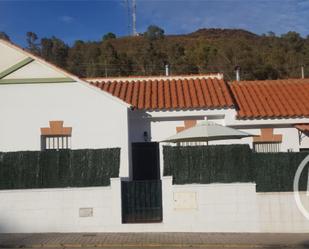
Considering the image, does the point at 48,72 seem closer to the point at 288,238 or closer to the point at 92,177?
the point at 92,177

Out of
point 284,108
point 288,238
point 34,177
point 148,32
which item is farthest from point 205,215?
point 148,32

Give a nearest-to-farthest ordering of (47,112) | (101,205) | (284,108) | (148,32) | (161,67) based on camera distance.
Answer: (101,205) → (47,112) → (284,108) → (161,67) → (148,32)

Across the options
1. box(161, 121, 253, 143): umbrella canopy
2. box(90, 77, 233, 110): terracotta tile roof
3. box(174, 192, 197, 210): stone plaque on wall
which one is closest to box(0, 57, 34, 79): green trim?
box(90, 77, 233, 110): terracotta tile roof

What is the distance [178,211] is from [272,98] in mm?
7395

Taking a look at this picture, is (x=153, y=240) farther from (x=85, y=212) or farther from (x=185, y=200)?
(x=85, y=212)

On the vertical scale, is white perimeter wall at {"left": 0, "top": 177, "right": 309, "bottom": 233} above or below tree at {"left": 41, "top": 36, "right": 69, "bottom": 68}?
below

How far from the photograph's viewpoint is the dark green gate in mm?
13836

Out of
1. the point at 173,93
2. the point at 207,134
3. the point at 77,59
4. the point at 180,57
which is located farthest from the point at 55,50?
the point at 207,134

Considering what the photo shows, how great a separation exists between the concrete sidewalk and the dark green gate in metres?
0.56

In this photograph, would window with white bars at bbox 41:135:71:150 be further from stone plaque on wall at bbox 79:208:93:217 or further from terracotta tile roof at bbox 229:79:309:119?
terracotta tile roof at bbox 229:79:309:119

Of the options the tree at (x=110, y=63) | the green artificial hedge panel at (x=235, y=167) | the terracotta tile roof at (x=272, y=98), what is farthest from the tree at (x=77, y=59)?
the green artificial hedge panel at (x=235, y=167)

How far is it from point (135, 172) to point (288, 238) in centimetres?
612

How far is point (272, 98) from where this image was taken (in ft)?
62.8

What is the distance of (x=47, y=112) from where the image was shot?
54.3ft
